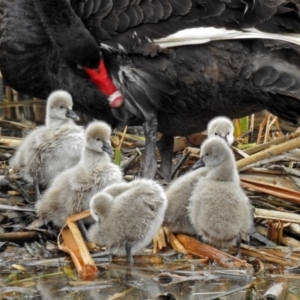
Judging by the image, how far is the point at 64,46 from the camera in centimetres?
648

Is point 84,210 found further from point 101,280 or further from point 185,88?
point 185,88

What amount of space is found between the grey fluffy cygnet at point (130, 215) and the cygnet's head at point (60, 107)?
100 centimetres

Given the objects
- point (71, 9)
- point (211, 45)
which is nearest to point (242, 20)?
point (211, 45)

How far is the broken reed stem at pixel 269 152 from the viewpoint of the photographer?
657 centimetres

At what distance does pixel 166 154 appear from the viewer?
23.0 ft

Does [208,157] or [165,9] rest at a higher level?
[165,9]

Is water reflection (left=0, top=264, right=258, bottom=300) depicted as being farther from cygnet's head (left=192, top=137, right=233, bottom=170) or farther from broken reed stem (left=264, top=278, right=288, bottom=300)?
cygnet's head (left=192, top=137, right=233, bottom=170)

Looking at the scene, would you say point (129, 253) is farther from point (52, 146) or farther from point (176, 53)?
point (176, 53)

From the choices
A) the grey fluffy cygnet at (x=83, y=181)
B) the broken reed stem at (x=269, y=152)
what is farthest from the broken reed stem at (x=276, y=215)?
the grey fluffy cygnet at (x=83, y=181)

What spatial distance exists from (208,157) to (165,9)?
1063 millimetres

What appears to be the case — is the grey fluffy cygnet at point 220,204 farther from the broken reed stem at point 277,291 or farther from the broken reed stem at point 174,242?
the broken reed stem at point 277,291

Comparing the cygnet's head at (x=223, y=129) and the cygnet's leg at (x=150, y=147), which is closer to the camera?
the cygnet's head at (x=223, y=129)

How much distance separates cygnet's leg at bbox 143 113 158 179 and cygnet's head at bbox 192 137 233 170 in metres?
0.82

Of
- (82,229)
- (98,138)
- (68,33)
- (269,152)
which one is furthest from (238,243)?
(68,33)
